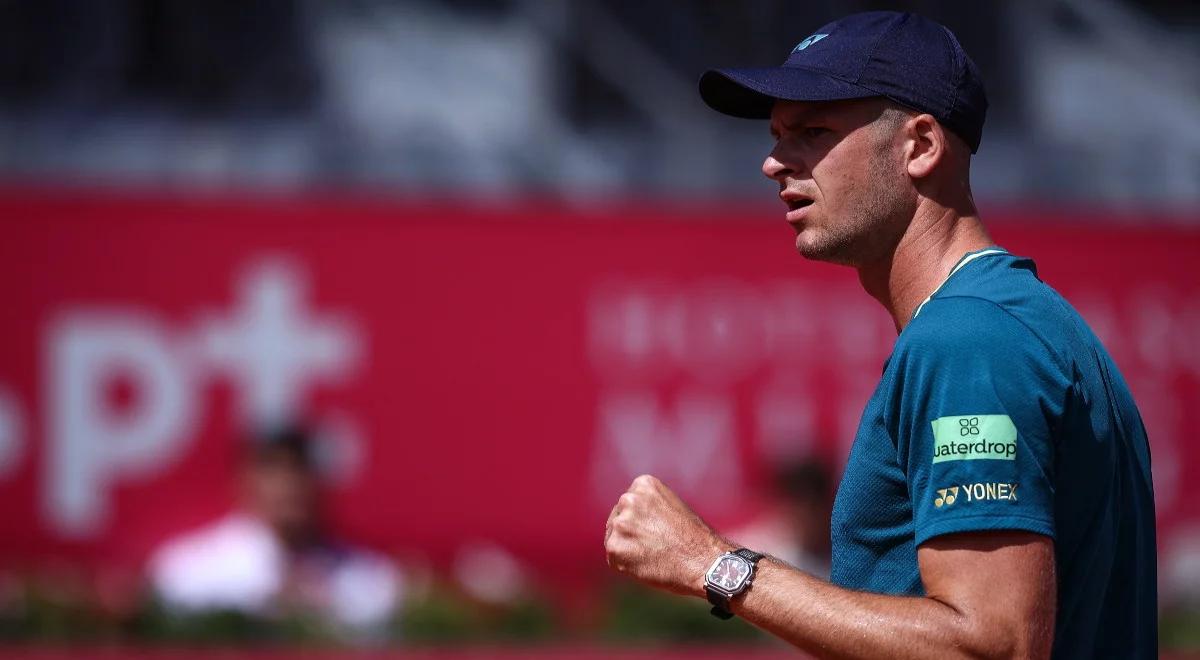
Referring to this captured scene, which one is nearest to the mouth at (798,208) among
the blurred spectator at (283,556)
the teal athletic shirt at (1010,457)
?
the teal athletic shirt at (1010,457)

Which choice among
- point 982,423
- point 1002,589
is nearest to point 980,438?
point 982,423

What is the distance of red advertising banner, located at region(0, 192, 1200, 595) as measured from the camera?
6691mm

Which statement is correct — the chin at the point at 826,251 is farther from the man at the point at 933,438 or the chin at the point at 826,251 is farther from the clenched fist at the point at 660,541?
the clenched fist at the point at 660,541

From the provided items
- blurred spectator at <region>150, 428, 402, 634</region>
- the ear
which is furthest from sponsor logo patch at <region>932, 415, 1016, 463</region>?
blurred spectator at <region>150, 428, 402, 634</region>

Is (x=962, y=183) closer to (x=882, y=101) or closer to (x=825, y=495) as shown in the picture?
(x=882, y=101)

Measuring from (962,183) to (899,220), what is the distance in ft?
0.36

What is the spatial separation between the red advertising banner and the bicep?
5.12m

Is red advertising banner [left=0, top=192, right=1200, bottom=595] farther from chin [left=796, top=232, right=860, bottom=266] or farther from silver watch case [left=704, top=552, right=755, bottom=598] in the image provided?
silver watch case [left=704, top=552, right=755, bottom=598]

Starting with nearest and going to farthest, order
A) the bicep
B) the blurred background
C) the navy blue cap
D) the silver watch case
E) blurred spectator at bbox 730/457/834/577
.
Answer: the bicep
the silver watch case
the navy blue cap
blurred spectator at bbox 730/457/834/577
the blurred background

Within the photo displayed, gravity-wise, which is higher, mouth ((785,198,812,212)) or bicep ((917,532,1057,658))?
mouth ((785,198,812,212))

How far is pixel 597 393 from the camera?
7043 mm

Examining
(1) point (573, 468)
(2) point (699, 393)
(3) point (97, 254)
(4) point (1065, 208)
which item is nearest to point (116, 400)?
(3) point (97, 254)

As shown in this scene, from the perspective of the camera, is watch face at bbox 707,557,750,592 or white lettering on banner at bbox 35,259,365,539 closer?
watch face at bbox 707,557,750,592

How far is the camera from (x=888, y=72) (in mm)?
2041
